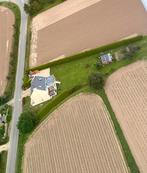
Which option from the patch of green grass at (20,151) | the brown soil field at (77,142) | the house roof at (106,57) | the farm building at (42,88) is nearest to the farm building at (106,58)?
the house roof at (106,57)

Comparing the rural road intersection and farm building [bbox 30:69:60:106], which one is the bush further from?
the rural road intersection

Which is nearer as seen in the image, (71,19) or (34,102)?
(34,102)

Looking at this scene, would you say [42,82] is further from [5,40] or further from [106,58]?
[5,40]

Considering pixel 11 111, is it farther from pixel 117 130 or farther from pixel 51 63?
pixel 117 130

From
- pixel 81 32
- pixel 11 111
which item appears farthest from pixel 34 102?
pixel 81 32

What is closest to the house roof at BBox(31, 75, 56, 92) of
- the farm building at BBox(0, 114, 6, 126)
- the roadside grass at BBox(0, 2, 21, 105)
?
the roadside grass at BBox(0, 2, 21, 105)

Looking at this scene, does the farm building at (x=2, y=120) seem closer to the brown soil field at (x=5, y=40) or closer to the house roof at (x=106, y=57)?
the brown soil field at (x=5, y=40)

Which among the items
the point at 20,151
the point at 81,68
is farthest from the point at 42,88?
the point at 20,151
